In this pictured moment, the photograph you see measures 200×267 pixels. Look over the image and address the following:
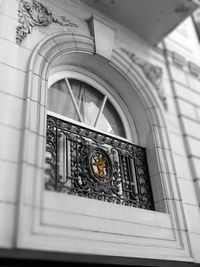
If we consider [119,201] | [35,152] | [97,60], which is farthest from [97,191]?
[97,60]

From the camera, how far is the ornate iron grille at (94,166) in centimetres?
407

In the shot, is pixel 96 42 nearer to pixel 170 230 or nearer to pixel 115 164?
pixel 115 164

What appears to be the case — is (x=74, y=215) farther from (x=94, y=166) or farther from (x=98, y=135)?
(x=98, y=135)

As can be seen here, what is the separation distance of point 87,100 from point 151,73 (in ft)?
4.93

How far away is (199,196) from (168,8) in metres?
3.41

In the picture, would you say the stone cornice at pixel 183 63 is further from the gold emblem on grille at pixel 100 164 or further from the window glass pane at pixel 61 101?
the gold emblem on grille at pixel 100 164

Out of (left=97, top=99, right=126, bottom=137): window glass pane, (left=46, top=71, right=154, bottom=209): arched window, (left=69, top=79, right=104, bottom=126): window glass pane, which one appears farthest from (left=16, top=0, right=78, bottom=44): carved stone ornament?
(left=97, top=99, right=126, bottom=137): window glass pane

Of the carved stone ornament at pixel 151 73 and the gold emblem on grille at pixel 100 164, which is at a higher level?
the carved stone ornament at pixel 151 73

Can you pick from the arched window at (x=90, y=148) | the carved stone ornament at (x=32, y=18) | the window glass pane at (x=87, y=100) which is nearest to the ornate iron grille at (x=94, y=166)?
the arched window at (x=90, y=148)

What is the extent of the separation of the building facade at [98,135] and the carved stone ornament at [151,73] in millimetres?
26

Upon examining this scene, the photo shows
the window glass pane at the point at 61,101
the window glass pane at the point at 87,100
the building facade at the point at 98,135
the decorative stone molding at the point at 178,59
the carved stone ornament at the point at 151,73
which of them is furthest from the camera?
the decorative stone molding at the point at 178,59

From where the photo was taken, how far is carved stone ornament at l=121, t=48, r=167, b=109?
585cm

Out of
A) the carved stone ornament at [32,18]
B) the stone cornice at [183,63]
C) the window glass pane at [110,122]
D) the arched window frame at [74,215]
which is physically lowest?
the arched window frame at [74,215]

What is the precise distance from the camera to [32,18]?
15.2 feet
